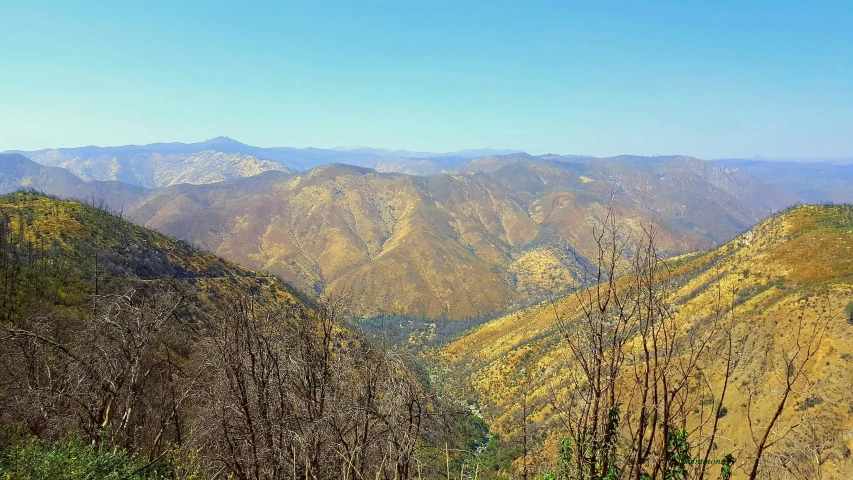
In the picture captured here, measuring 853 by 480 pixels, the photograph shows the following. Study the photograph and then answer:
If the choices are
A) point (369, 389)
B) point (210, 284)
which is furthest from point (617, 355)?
point (210, 284)

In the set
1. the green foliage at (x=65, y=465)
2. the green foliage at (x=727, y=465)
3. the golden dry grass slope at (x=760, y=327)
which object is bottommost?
the golden dry grass slope at (x=760, y=327)

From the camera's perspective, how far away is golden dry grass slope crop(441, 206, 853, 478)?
30516mm

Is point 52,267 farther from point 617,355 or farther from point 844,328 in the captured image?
point 844,328

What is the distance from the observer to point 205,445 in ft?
33.7

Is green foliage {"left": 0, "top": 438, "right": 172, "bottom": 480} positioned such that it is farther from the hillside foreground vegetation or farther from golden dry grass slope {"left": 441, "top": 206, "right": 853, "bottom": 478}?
golden dry grass slope {"left": 441, "top": 206, "right": 853, "bottom": 478}

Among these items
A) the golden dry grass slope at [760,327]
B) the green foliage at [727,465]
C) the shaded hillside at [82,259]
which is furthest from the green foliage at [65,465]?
the shaded hillside at [82,259]

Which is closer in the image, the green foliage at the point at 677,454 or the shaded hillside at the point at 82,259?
the green foliage at the point at 677,454

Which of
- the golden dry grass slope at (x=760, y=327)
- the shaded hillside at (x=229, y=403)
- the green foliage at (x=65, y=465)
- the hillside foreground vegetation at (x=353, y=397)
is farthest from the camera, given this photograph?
the golden dry grass slope at (x=760, y=327)

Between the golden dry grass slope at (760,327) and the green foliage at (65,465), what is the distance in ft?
53.3

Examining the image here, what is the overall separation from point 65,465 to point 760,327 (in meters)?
43.8

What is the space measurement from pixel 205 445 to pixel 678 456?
397 inches

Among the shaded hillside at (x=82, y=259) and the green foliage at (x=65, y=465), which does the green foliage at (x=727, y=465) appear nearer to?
the green foliage at (x=65, y=465)

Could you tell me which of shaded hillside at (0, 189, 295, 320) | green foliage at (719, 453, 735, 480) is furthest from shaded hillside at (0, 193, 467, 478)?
A: shaded hillside at (0, 189, 295, 320)

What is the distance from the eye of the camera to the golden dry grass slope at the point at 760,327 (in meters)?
30.5
